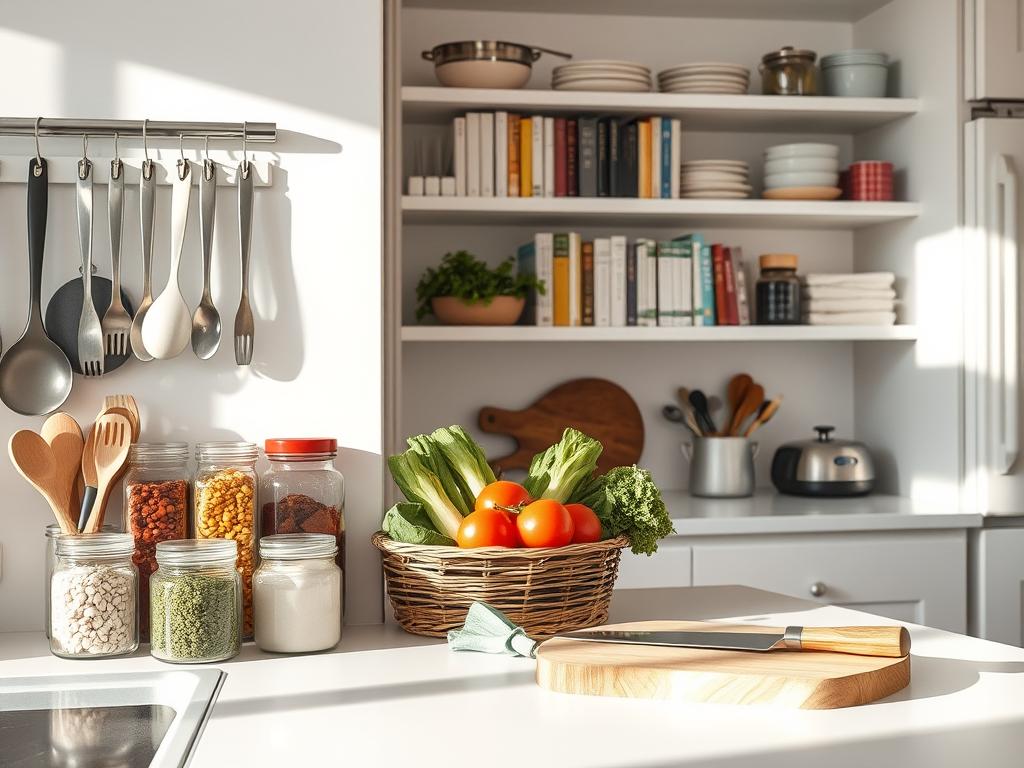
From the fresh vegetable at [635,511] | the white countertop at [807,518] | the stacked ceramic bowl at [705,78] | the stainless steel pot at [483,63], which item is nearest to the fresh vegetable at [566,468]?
the fresh vegetable at [635,511]

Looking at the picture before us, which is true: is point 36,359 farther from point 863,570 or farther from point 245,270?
point 863,570

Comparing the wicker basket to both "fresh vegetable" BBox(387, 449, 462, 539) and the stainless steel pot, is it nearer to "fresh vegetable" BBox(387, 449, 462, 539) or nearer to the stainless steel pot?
"fresh vegetable" BBox(387, 449, 462, 539)

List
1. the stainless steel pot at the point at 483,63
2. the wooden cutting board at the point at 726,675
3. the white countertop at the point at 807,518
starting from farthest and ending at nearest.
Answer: the stainless steel pot at the point at 483,63, the white countertop at the point at 807,518, the wooden cutting board at the point at 726,675

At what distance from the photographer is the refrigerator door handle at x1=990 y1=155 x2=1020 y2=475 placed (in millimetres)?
2750

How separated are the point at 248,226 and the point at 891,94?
7.39 ft

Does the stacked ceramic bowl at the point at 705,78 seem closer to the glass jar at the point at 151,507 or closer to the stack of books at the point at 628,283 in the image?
the stack of books at the point at 628,283

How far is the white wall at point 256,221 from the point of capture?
1517mm

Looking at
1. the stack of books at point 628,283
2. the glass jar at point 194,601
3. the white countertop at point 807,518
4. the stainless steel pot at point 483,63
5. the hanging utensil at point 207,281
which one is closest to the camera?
the glass jar at point 194,601

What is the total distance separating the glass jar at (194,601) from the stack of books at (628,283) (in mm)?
1721

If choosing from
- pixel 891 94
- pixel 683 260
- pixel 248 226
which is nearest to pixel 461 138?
pixel 683 260

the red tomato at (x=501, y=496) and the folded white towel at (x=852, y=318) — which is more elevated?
the folded white towel at (x=852, y=318)

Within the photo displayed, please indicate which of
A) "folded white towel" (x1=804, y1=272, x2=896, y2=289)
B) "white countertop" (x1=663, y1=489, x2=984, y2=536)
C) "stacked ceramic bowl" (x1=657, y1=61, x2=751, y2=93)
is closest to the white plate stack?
"stacked ceramic bowl" (x1=657, y1=61, x2=751, y2=93)

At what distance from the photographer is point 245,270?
60.0 inches

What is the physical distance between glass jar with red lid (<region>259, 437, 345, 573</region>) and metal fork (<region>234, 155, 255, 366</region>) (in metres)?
0.15
